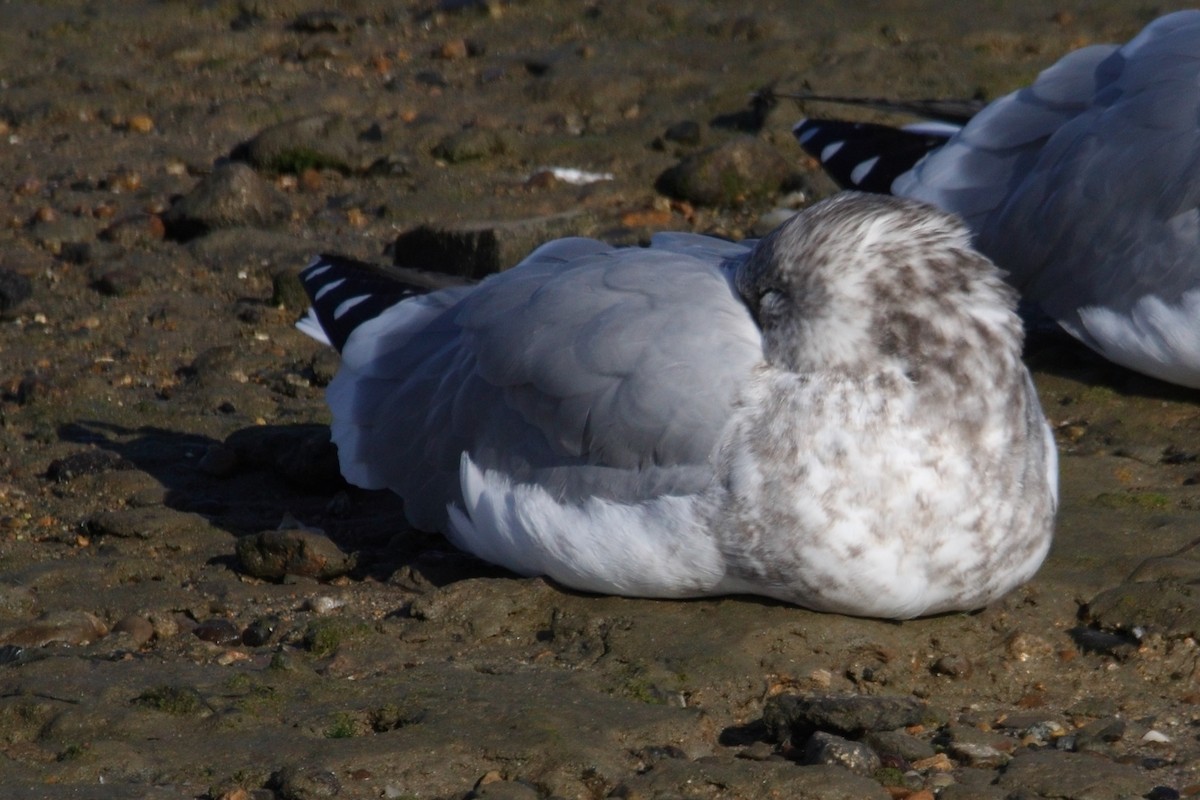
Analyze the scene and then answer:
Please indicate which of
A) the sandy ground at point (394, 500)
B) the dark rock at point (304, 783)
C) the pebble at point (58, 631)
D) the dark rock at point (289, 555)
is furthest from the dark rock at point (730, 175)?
the dark rock at point (304, 783)

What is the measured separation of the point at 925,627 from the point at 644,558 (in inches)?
24.6

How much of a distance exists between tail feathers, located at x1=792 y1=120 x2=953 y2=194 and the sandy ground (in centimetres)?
49

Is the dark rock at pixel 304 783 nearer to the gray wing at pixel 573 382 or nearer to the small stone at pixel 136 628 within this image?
the small stone at pixel 136 628

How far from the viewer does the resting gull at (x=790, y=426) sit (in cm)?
366

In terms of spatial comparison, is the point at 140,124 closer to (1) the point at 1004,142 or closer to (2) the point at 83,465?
(2) the point at 83,465

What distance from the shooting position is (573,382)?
3932 millimetres

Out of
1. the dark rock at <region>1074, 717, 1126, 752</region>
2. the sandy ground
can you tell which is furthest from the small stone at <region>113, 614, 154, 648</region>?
the dark rock at <region>1074, 717, 1126, 752</region>

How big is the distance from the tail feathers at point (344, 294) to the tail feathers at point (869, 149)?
1854 millimetres

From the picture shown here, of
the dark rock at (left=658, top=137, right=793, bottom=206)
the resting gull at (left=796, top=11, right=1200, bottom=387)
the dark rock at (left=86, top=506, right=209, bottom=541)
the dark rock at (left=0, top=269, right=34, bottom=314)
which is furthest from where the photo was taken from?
the dark rock at (left=658, top=137, right=793, bottom=206)

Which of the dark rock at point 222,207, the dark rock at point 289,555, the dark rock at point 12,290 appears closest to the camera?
the dark rock at point 289,555

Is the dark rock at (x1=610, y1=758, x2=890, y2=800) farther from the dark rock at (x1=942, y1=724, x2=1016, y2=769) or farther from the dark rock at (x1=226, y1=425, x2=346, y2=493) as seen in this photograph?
the dark rock at (x1=226, y1=425, x2=346, y2=493)

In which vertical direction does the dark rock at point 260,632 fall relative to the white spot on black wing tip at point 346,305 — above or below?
below

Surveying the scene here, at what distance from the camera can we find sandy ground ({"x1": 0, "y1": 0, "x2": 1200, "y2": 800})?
10.7 ft

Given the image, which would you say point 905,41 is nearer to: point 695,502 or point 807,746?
point 695,502
